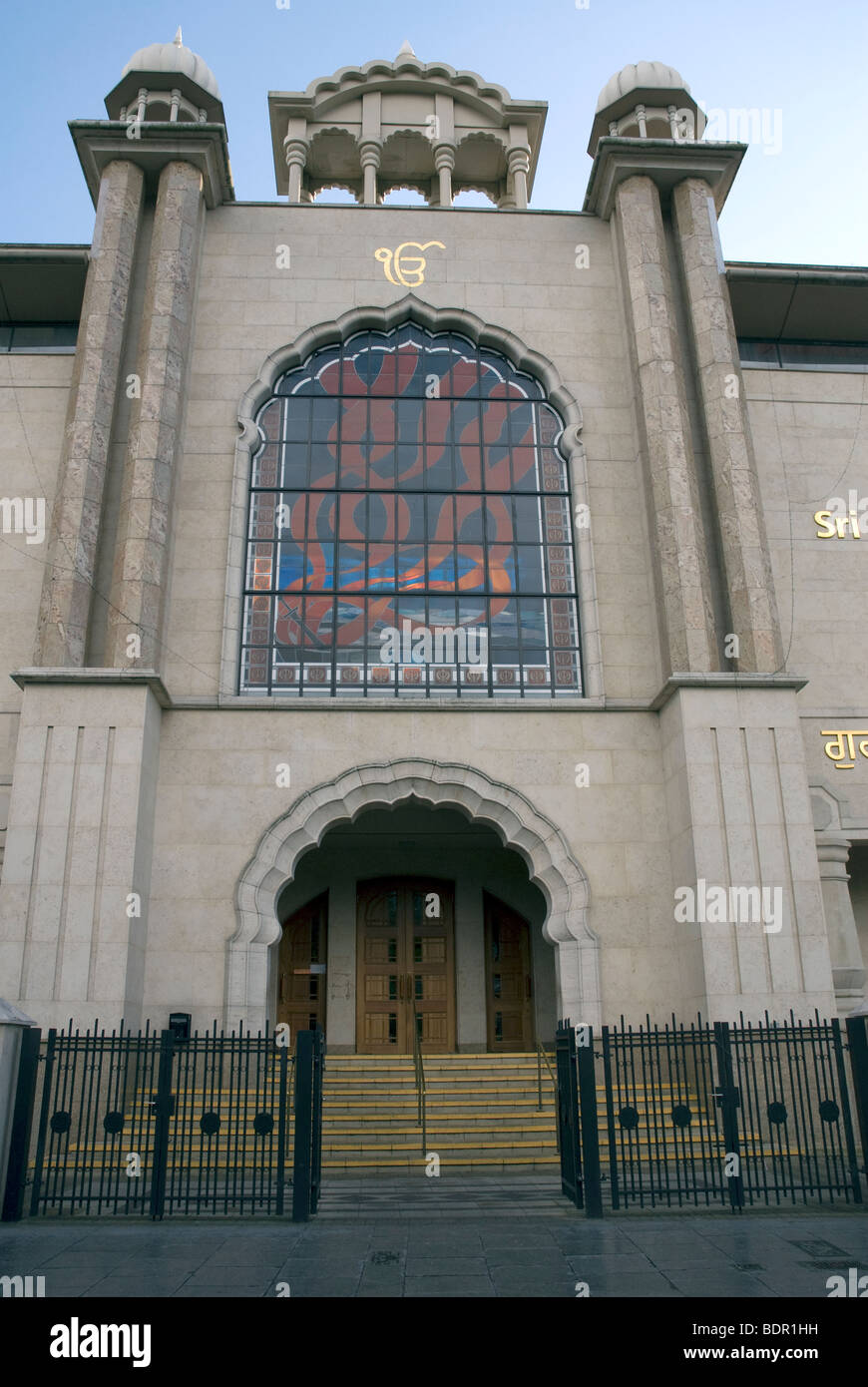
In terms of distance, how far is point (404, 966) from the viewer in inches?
766

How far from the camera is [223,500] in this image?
17.4m

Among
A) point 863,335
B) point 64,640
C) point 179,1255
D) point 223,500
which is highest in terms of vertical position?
point 863,335

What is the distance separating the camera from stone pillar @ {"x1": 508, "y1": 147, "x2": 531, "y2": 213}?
2236 centimetres

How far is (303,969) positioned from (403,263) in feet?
44.4

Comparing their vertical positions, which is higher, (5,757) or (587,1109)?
(5,757)

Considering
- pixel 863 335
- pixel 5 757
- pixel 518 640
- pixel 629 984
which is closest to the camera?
pixel 629 984

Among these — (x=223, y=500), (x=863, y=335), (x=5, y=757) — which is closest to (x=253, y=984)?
(x=5, y=757)

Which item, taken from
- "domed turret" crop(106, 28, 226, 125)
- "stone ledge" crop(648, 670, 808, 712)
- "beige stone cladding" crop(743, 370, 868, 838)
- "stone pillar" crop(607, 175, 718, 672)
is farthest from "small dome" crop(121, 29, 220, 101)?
"stone ledge" crop(648, 670, 808, 712)

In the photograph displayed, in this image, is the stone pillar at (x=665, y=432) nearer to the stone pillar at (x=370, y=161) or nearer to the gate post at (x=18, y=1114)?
the stone pillar at (x=370, y=161)

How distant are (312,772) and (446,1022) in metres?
6.50

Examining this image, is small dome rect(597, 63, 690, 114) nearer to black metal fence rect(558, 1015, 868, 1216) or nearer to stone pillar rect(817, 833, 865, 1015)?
stone pillar rect(817, 833, 865, 1015)

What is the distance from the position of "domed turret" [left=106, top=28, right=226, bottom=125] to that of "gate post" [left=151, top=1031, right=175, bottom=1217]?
1770 cm

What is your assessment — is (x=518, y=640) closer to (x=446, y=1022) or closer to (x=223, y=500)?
(x=223, y=500)

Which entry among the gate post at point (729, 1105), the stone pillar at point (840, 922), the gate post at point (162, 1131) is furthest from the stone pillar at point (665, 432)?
the gate post at point (162, 1131)
